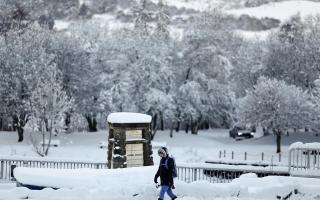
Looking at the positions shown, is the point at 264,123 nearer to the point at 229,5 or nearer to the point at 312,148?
the point at 312,148

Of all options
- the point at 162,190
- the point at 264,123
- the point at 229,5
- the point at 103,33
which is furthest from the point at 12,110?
the point at 229,5

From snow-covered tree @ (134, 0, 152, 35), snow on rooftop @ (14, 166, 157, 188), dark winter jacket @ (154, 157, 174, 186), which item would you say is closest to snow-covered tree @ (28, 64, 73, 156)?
snow on rooftop @ (14, 166, 157, 188)

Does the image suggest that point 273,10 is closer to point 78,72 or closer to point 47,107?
point 78,72

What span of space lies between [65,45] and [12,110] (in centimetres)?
1007

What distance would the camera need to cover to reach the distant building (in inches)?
846

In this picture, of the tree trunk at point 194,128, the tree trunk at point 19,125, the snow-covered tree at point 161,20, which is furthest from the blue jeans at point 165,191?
the snow-covered tree at point 161,20

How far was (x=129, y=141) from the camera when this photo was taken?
21.6 metres

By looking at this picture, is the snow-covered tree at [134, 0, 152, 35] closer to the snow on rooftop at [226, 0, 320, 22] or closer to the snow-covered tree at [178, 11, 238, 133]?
the snow-covered tree at [178, 11, 238, 133]

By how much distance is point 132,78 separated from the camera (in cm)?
4938

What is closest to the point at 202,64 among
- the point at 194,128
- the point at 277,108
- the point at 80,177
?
the point at 194,128

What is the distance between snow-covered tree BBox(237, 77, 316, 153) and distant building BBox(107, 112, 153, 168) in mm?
24422

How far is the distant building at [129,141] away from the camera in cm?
2148

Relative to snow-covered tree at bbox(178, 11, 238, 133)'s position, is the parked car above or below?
below

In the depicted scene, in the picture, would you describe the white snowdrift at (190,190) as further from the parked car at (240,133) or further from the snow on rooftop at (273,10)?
the snow on rooftop at (273,10)
